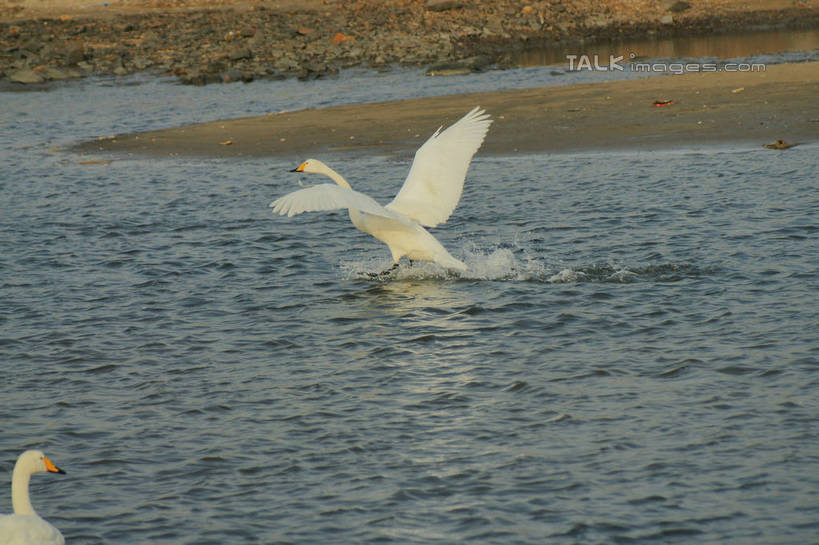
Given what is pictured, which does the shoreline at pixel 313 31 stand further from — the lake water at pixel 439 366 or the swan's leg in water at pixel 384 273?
the swan's leg in water at pixel 384 273

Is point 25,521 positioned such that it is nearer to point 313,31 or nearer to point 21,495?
point 21,495

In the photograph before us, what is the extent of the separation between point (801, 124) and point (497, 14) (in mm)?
25854

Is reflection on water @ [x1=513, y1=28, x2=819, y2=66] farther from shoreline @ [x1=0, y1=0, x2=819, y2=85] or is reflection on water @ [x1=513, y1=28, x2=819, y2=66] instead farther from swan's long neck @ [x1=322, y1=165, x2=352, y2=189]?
swan's long neck @ [x1=322, y1=165, x2=352, y2=189]

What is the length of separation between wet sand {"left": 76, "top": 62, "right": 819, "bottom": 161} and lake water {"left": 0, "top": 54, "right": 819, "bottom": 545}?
2.89 m

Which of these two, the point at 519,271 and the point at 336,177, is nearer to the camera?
the point at 519,271

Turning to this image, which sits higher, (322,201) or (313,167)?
(313,167)

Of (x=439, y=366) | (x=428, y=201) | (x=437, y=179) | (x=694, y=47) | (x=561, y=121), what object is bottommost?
(x=439, y=366)

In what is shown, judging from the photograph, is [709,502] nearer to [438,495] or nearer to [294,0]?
[438,495]

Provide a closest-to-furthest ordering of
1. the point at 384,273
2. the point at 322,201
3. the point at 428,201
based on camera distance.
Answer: the point at 322,201
the point at 428,201
the point at 384,273

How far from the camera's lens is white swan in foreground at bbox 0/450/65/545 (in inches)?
203

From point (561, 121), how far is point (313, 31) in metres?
20.2

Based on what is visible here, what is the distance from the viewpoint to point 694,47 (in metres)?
34.4

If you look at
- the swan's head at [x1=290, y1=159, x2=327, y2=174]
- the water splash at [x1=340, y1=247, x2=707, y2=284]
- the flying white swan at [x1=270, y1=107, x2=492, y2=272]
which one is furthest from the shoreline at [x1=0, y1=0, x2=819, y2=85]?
the water splash at [x1=340, y1=247, x2=707, y2=284]

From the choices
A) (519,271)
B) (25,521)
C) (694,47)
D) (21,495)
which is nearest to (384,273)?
(519,271)
